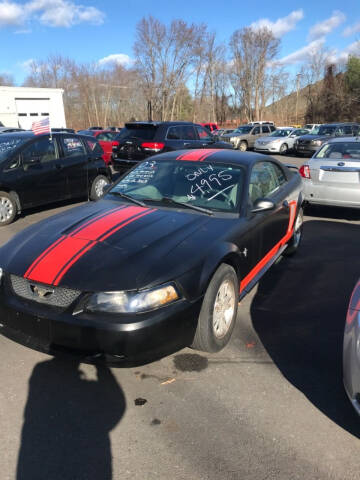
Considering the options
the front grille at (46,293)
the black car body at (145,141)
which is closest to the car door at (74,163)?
the black car body at (145,141)

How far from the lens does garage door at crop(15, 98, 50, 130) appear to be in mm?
36000

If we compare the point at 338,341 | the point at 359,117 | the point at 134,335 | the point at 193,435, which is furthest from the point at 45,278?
the point at 359,117

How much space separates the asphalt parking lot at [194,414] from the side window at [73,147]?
5653 millimetres

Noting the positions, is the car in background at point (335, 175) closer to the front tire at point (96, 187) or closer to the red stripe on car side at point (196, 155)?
the red stripe on car side at point (196, 155)

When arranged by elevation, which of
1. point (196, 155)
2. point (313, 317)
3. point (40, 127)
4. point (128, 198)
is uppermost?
point (40, 127)

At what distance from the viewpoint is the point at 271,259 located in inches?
167

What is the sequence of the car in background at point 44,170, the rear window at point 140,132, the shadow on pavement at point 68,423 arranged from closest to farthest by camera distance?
the shadow on pavement at point 68,423, the car in background at point 44,170, the rear window at point 140,132

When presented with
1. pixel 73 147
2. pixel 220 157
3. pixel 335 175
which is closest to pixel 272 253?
pixel 220 157

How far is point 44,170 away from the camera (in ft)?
24.5

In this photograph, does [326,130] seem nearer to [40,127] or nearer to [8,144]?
[40,127]

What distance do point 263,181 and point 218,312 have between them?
6.18 ft

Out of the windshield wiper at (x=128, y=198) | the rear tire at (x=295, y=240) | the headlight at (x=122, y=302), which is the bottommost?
the rear tire at (x=295, y=240)

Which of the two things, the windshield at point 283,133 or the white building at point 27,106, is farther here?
the white building at point 27,106

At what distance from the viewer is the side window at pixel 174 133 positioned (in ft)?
34.4
